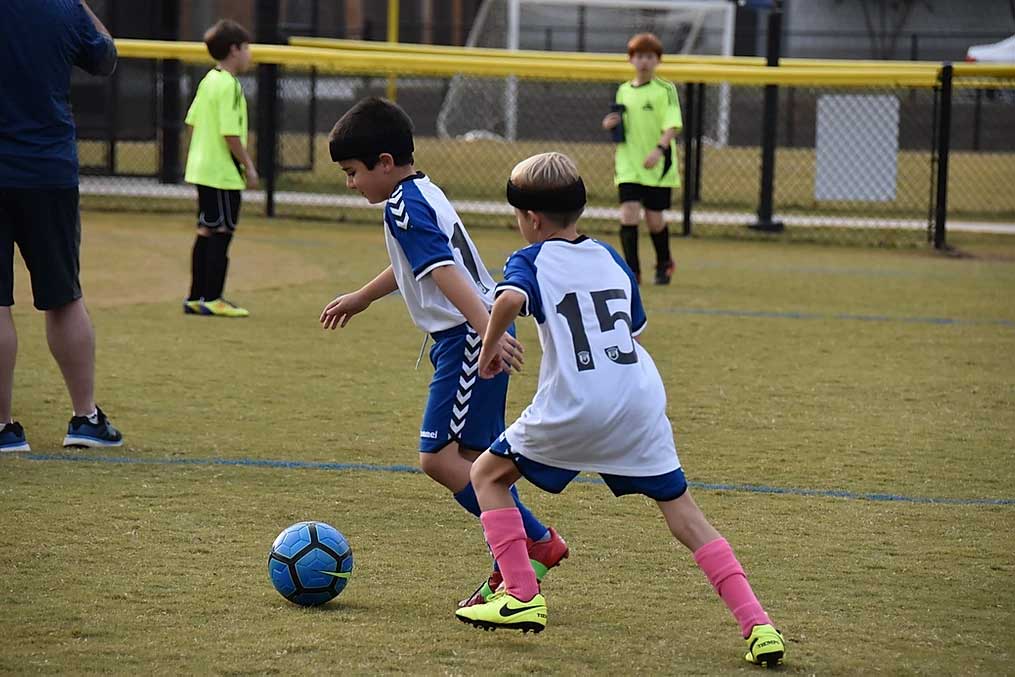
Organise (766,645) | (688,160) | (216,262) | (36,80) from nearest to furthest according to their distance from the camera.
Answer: (766,645), (36,80), (216,262), (688,160)

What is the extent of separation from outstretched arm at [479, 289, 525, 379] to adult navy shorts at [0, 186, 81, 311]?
2494 mm

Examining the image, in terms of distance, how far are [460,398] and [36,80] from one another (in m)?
→ 2.52

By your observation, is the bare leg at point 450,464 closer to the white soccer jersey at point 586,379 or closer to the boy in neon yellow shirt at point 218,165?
the white soccer jersey at point 586,379

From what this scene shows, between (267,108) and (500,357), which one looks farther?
(267,108)

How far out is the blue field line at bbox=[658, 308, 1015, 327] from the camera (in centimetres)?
999

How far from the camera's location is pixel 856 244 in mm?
15219

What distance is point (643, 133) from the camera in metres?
11.3

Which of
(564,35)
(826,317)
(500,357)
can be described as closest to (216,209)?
(826,317)

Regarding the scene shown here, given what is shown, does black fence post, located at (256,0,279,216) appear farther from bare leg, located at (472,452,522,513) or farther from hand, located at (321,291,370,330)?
bare leg, located at (472,452,522,513)

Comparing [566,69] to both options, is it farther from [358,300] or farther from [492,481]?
[492,481]

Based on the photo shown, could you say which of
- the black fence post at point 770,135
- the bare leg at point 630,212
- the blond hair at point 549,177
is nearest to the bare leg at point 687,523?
the blond hair at point 549,177

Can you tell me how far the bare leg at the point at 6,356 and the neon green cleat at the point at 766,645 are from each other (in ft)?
11.0

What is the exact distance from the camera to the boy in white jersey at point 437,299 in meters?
4.13

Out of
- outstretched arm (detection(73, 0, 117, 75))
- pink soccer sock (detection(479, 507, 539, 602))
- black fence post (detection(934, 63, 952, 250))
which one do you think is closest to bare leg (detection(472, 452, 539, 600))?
pink soccer sock (detection(479, 507, 539, 602))
